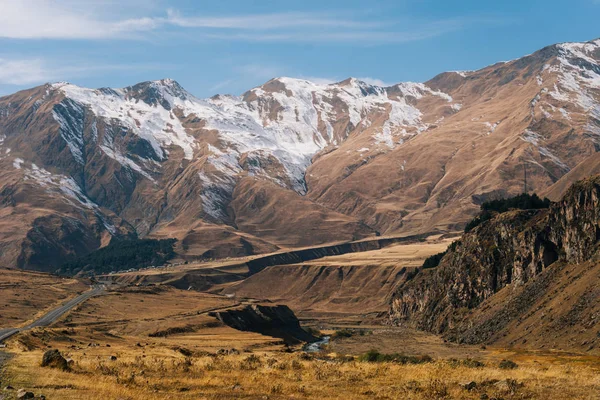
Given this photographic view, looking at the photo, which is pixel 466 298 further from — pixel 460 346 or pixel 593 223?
pixel 593 223

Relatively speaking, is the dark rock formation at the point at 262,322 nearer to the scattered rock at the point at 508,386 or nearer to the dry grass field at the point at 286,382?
the dry grass field at the point at 286,382

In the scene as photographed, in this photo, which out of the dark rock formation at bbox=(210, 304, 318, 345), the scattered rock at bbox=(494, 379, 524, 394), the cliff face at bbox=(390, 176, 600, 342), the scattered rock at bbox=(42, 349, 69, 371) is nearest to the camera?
the scattered rock at bbox=(494, 379, 524, 394)

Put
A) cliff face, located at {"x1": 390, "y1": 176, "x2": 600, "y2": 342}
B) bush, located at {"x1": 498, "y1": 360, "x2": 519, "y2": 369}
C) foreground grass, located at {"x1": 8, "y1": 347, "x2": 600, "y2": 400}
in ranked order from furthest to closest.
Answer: cliff face, located at {"x1": 390, "y1": 176, "x2": 600, "y2": 342}, bush, located at {"x1": 498, "y1": 360, "x2": 519, "y2": 369}, foreground grass, located at {"x1": 8, "y1": 347, "x2": 600, "y2": 400}

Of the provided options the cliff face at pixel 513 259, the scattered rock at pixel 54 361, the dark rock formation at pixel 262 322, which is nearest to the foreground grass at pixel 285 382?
the scattered rock at pixel 54 361

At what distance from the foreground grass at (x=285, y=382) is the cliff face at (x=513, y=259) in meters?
91.5

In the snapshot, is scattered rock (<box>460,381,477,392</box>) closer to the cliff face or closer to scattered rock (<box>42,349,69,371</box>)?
scattered rock (<box>42,349,69,371</box>)

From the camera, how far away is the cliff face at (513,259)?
472ft

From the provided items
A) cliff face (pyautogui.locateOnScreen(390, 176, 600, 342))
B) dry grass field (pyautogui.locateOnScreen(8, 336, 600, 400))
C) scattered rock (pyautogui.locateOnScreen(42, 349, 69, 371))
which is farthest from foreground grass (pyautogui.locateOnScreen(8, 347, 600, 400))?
cliff face (pyautogui.locateOnScreen(390, 176, 600, 342))

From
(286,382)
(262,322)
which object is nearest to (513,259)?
(262,322)

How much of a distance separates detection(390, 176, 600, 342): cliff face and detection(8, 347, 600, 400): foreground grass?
91481 millimetres

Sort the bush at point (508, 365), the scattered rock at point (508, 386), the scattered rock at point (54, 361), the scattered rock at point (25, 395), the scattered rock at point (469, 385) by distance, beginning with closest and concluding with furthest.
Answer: the scattered rock at point (25, 395) < the scattered rock at point (508, 386) < the scattered rock at point (469, 385) < the scattered rock at point (54, 361) < the bush at point (508, 365)

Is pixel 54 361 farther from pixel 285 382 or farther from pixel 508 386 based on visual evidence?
pixel 508 386

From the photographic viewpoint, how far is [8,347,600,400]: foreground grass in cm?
4072

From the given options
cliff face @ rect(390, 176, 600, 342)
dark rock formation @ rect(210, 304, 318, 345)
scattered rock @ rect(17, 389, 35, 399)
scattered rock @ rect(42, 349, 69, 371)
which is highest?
scattered rock @ rect(17, 389, 35, 399)
